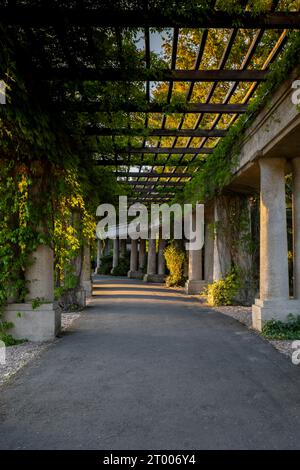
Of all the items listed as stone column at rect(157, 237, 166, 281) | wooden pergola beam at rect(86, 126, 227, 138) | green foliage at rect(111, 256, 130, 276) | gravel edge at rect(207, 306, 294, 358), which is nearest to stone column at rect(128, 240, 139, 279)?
green foliage at rect(111, 256, 130, 276)

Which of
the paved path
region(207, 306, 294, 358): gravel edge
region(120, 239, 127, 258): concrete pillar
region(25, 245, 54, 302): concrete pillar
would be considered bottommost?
region(207, 306, 294, 358): gravel edge

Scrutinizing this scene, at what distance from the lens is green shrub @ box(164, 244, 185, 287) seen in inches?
773

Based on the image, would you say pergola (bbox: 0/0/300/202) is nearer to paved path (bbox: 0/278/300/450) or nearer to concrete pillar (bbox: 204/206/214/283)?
paved path (bbox: 0/278/300/450)

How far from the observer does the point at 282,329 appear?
267 inches

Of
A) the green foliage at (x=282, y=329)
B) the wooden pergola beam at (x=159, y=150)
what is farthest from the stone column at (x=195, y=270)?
the green foliage at (x=282, y=329)

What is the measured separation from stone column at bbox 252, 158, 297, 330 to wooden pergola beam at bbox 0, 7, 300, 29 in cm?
318

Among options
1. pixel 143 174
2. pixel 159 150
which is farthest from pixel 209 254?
pixel 159 150

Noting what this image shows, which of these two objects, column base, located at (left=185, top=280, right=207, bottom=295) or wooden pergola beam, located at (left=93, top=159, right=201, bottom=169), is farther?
column base, located at (left=185, top=280, right=207, bottom=295)

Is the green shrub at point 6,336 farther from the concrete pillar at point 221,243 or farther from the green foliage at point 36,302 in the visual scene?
the concrete pillar at point 221,243

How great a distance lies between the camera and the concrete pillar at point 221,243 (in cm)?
1189

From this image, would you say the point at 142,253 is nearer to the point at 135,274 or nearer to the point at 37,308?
the point at 135,274

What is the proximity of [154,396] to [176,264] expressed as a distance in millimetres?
16264

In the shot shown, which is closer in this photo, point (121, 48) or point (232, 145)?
point (121, 48)

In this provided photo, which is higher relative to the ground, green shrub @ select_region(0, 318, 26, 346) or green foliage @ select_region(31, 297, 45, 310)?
green foliage @ select_region(31, 297, 45, 310)
